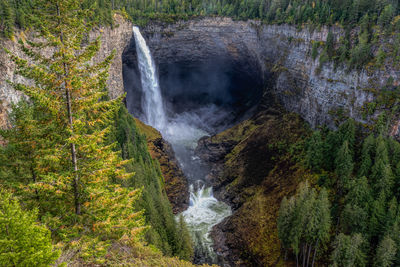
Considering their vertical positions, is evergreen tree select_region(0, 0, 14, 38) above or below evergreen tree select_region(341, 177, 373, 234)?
above

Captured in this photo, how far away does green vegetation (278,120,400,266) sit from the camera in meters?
30.9

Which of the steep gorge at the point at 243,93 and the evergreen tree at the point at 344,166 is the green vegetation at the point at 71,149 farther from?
the evergreen tree at the point at 344,166

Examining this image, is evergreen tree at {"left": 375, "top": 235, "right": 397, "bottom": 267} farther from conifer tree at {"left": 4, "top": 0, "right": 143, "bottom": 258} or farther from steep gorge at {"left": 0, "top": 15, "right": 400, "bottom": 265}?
conifer tree at {"left": 4, "top": 0, "right": 143, "bottom": 258}

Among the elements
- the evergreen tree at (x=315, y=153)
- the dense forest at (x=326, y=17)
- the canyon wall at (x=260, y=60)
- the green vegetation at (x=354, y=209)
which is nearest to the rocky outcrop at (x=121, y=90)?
the canyon wall at (x=260, y=60)

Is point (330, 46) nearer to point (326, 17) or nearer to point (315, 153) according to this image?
point (326, 17)

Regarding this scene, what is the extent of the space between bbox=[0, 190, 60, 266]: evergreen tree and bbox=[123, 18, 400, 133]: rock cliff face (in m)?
46.0

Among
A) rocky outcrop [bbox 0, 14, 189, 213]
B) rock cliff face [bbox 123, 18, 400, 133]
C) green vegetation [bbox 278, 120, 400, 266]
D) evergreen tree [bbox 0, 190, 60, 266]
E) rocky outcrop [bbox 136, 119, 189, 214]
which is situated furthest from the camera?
rocky outcrop [bbox 136, 119, 189, 214]

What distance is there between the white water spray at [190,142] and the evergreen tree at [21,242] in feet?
113

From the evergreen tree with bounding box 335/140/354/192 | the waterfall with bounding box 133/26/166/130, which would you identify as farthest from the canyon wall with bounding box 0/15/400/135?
the evergreen tree with bounding box 335/140/354/192

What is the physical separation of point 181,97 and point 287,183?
42.9m

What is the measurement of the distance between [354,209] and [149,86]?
50.9m

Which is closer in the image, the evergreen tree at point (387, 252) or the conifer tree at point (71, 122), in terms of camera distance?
the conifer tree at point (71, 122)

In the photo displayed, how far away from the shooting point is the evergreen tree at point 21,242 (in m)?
8.68

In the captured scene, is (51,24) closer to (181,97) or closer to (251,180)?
(251,180)
